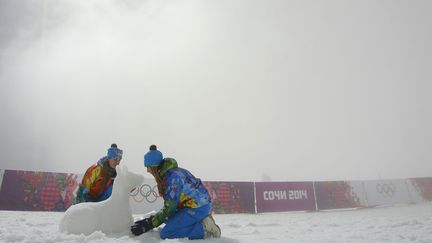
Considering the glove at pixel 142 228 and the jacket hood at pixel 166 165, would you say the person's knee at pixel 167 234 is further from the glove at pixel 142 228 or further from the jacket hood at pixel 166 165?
the jacket hood at pixel 166 165

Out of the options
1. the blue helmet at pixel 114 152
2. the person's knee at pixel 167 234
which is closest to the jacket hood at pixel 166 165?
the person's knee at pixel 167 234

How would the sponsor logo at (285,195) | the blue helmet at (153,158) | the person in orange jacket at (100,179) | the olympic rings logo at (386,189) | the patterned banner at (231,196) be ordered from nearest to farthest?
1. the blue helmet at (153,158)
2. the person in orange jacket at (100,179)
3. the patterned banner at (231,196)
4. the sponsor logo at (285,195)
5. the olympic rings logo at (386,189)

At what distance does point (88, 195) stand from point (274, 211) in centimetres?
→ 1045

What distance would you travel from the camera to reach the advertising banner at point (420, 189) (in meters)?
16.9

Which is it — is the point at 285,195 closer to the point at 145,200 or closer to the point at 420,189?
the point at 145,200

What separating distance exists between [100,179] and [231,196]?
9153 millimetres

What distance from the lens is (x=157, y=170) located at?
3279 mm

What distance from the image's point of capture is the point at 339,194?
1509 cm

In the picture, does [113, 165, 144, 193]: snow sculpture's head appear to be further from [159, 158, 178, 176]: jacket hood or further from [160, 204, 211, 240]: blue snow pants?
[160, 204, 211, 240]: blue snow pants

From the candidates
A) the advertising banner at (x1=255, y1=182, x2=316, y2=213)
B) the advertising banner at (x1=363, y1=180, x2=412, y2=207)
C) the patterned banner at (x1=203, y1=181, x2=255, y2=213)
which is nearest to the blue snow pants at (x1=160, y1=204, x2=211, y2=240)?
the patterned banner at (x1=203, y1=181, x2=255, y2=213)

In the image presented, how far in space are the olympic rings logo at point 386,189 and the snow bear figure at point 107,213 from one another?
16.0 m

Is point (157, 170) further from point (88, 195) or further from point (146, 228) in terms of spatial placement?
point (88, 195)

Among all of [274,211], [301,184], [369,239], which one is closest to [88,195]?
[369,239]

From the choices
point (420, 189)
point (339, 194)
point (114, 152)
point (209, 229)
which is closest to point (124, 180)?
point (114, 152)
